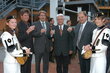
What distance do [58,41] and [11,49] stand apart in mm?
2367

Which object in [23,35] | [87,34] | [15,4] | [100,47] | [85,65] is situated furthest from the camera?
[15,4]

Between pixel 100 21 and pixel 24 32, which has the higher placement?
pixel 100 21

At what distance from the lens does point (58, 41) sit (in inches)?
284

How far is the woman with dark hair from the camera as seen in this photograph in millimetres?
5016

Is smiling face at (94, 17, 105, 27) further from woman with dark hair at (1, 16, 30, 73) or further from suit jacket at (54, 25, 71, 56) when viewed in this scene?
suit jacket at (54, 25, 71, 56)

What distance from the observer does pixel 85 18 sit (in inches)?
255

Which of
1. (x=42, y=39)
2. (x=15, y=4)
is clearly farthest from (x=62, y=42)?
(x=15, y=4)

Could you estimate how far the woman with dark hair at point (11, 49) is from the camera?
502cm

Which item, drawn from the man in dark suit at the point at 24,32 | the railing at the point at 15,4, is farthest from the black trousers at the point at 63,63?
the railing at the point at 15,4

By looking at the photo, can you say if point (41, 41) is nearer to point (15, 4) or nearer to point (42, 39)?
point (42, 39)

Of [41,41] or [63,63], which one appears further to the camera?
[63,63]

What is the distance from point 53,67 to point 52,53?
2.15m

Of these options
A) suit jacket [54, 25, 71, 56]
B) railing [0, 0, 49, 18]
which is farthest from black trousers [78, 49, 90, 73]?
railing [0, 0, 49, 18]

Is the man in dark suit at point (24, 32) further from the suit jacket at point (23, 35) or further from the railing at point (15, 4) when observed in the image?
the railing at point (15, 4)
